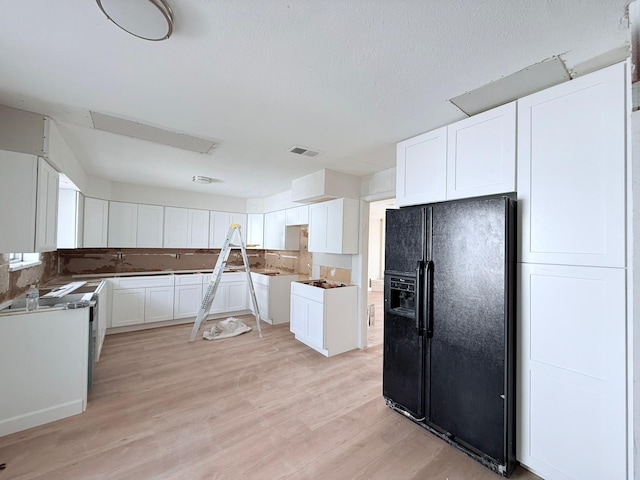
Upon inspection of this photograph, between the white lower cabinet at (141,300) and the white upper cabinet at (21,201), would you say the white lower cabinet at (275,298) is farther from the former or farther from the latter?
the white upper cabinet at (21,201)

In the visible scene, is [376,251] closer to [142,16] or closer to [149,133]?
[149,133]

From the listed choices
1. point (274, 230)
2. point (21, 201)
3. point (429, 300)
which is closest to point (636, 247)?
point (429, 300)

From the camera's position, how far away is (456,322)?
189cm

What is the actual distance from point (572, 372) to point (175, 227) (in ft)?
18.5

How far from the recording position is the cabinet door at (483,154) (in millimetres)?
1779

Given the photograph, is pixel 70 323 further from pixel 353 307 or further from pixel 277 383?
pixel 353 307

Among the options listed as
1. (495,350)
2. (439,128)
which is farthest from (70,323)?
(439,128)

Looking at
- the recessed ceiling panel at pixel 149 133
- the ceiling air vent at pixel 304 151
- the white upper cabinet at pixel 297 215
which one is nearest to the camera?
the recessed ceiling panel at pixel 149 133

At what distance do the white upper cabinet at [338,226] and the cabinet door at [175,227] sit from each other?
286 centimetres

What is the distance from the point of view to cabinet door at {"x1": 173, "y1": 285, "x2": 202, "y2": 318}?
4.71 meters

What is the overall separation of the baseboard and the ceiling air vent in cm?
303

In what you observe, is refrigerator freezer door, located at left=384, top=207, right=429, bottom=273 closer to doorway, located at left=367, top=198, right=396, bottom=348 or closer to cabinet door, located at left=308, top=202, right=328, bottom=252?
cabinet door, located at left=308, top=202, right=328, bottom=252

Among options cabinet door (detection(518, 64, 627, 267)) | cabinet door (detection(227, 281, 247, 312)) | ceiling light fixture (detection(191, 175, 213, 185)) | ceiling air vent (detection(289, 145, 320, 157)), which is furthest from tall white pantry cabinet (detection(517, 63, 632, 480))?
cabinet door (detection(227, 281, 247, 312))

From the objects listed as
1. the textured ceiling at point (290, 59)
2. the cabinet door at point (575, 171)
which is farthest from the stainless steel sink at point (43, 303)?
the cabinet door at point (575, 171)
